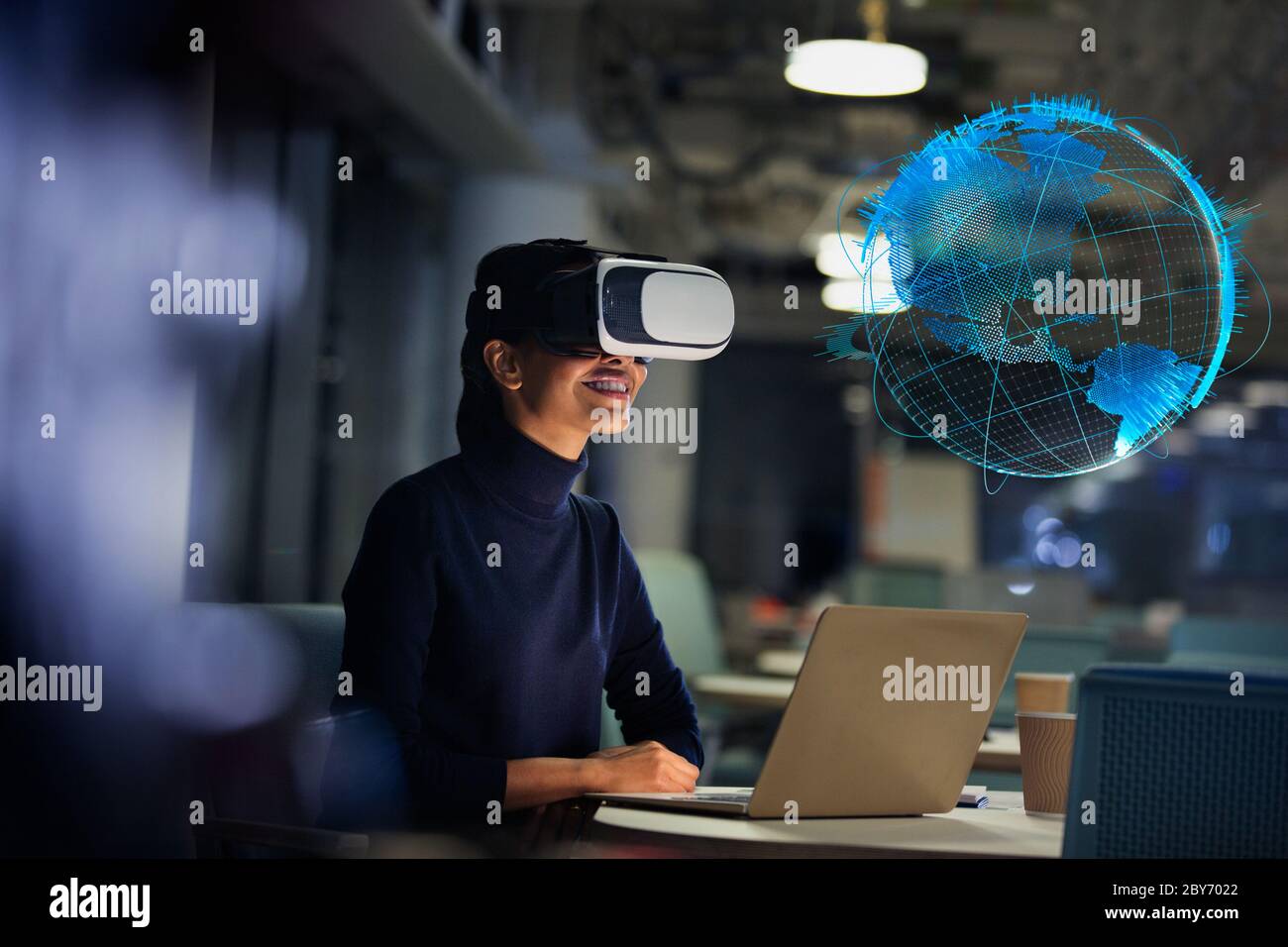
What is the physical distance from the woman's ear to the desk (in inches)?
26.3

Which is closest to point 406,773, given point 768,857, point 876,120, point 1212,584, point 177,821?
point 768,857

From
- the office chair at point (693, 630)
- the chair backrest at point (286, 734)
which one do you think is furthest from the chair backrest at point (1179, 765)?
the office chair at point (693, 630)

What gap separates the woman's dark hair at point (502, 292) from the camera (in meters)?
2.13

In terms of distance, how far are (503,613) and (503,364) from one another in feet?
1.30

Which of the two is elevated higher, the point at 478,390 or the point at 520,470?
the point at 478,390

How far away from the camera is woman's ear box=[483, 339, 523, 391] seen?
6.99 feet

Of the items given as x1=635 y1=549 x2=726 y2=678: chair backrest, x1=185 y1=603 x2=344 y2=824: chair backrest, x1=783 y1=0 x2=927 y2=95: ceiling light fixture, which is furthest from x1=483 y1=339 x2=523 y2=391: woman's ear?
x1=635 y1=549 x2=726 y2=678: chair backrest

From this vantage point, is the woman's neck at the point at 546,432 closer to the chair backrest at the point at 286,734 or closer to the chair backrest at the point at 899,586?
the chair backrest at the point at 286,734

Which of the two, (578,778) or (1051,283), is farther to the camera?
(1051,283)

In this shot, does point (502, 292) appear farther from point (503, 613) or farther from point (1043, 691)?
point (1043, 691)

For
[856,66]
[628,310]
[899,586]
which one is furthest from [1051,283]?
[899,586]

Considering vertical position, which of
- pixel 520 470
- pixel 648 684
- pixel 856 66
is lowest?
pixel 648 684

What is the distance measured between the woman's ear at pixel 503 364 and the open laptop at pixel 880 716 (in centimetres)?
64

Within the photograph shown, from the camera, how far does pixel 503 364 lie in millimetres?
2145
